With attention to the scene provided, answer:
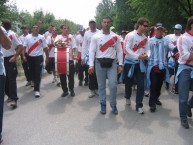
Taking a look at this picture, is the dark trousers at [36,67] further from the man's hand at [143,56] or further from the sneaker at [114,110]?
the man's hand at [143,56]

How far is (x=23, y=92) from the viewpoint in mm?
9555

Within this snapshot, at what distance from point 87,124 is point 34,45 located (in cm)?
382

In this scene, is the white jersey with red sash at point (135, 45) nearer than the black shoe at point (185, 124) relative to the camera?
No

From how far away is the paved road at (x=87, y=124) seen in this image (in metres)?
5.33

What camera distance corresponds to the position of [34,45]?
361 inches

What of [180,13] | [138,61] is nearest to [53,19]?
[180,13]

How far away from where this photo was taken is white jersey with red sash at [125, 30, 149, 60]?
686 cm

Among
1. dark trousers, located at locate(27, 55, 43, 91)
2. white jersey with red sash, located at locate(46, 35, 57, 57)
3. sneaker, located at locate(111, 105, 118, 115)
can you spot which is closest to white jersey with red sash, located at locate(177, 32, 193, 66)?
sneaker, located at locate(111, 105, 118, 115)

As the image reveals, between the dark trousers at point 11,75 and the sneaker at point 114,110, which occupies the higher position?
the dark trousers at point 11,75

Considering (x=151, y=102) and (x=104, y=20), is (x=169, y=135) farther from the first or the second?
(x=104, y=20)

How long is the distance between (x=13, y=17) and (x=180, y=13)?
1192 cm

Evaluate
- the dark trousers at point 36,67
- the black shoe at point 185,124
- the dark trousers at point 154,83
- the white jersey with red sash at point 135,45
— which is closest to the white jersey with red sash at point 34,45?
the dark trousers at point 36,67

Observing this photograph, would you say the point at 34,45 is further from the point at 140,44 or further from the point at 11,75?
the point at 140,44

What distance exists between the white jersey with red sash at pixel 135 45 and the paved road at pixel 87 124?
1314 mm
